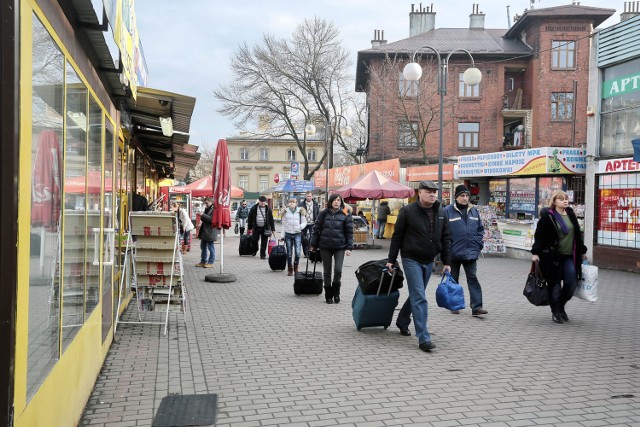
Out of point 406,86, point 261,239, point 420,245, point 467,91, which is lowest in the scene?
point 261,239

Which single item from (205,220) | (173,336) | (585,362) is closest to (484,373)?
(585,362)

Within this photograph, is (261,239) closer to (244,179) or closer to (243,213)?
(243,213)

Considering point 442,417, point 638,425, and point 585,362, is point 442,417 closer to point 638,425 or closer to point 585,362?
point 638,425

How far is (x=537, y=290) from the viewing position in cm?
774

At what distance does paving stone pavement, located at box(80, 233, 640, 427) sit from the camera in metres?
4.40

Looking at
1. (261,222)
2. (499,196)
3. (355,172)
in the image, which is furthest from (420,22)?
(261,222)

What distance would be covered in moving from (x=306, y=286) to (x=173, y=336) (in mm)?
3430

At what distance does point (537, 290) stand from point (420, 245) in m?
2.27

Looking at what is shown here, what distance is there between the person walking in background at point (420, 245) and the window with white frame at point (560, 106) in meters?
34.2

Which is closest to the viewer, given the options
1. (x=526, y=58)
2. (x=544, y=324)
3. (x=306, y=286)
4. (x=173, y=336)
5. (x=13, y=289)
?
(x=13, y=289)

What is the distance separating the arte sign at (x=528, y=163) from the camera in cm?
1638

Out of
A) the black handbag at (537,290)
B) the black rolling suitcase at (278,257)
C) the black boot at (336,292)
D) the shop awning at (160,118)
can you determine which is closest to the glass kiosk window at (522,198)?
the black rolling suitcase at (278,257)

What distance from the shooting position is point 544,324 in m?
7.78

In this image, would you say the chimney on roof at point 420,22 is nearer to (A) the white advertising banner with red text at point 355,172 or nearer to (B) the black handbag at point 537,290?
(A) the white advertising banner with red text at point 355,172
